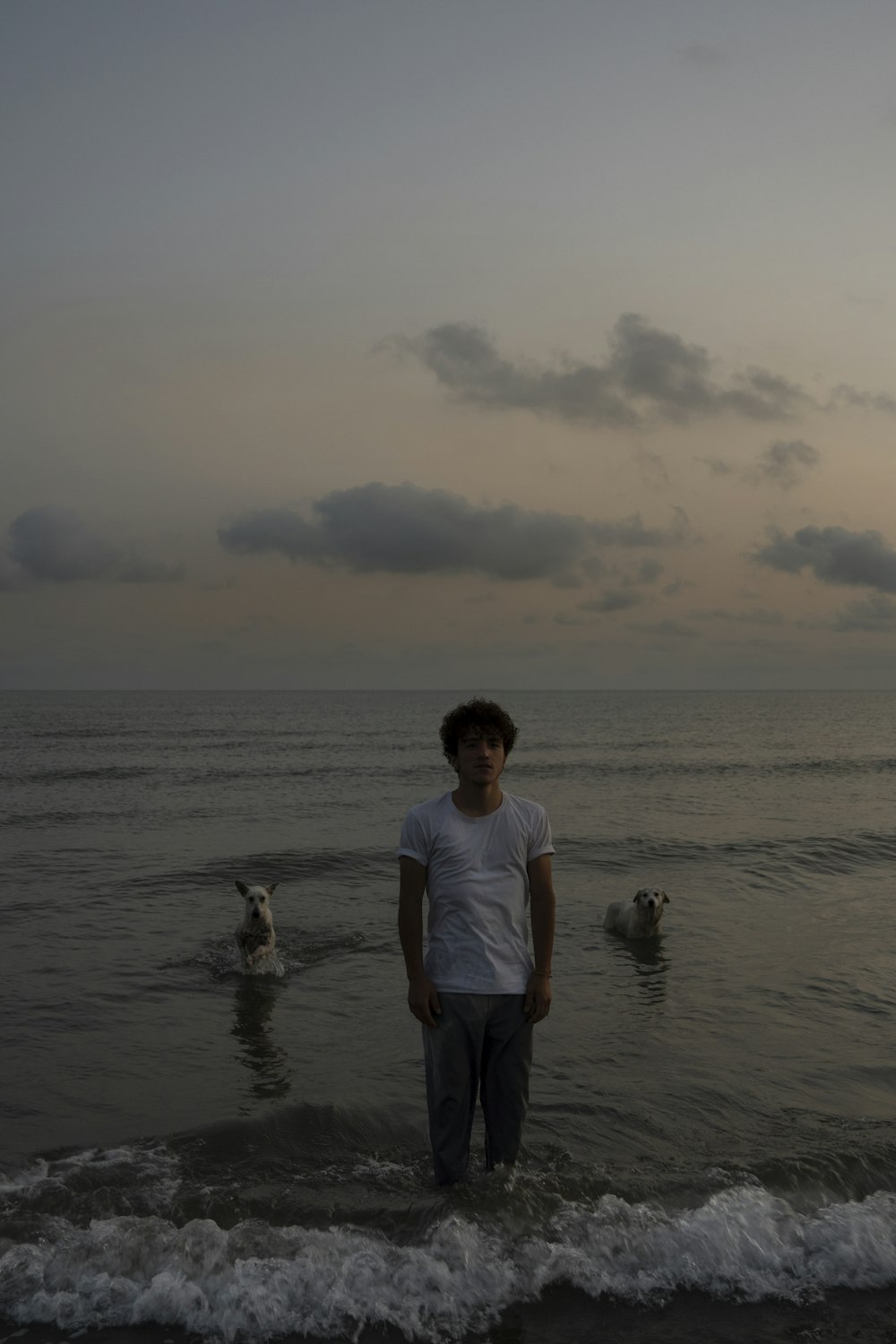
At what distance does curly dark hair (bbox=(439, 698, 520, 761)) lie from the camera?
5023 mm

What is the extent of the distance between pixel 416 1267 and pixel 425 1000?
4.62ft

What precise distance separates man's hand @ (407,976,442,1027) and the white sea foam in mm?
1290

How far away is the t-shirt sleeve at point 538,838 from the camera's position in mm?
5031

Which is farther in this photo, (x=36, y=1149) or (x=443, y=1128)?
(x=36, y=1149)

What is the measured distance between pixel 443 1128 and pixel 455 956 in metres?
0.99

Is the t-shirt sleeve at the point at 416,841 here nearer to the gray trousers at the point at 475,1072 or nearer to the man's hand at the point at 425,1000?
the man's hand at the point at 425,1000

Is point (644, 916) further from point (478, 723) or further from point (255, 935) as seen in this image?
point (478, 723)

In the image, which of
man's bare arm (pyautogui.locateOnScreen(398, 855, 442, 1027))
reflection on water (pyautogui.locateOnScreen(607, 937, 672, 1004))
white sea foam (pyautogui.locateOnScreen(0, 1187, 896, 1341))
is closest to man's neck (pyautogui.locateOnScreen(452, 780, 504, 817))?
man's bare arm (pyautogui.locateOnScreen(398, 855, 442, 1027))

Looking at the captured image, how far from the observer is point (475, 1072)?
513cm

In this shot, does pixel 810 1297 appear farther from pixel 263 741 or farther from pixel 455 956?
pixel 263 741

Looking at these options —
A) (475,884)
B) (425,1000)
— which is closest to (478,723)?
(475,884)

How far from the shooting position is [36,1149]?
6.39 m

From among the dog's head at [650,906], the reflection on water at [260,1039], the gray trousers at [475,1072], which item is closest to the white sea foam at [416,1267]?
the gray trousers at [475,1072]

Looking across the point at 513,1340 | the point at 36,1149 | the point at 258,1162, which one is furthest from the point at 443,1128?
the point at 36,1149
